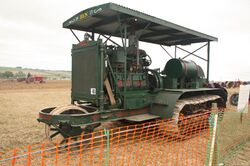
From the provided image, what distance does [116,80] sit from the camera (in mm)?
5422

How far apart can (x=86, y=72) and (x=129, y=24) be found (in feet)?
6.44

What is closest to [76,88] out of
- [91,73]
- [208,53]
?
[91,73]

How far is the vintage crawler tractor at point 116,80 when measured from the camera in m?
4.92

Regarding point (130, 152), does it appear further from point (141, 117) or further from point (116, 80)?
point (116, 80)

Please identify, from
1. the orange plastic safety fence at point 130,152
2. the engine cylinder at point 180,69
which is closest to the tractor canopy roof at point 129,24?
the engine cylinder at point 180,69

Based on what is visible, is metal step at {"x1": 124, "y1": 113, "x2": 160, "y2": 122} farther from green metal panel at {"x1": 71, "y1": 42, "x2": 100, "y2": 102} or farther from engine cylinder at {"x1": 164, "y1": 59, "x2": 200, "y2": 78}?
engine cylinder at {"x1": 164, "y1": 59, "x2": 200, "y2": 78}

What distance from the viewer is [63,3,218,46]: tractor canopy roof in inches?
199

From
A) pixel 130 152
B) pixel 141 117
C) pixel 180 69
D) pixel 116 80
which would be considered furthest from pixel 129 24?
pixel 130 152

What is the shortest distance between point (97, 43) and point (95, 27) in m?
1.97

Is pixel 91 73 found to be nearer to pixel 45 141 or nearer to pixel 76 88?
pixel 76 88

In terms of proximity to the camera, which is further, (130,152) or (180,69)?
(180,69)

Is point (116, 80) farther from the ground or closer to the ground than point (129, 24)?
closer to the ground

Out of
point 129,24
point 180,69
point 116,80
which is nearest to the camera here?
point 116,80

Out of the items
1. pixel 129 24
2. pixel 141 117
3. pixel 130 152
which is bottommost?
pixel 130 152
